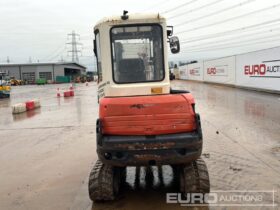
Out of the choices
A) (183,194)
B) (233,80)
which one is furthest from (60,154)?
(233,80)

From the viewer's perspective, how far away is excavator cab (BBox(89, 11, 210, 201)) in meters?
4.89

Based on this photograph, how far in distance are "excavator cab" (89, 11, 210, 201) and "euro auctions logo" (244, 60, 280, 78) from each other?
16.9 m

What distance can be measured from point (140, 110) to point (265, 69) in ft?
64.0

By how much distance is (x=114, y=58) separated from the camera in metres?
5.51

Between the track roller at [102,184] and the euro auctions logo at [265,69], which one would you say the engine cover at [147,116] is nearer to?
the track roller at [102,184]

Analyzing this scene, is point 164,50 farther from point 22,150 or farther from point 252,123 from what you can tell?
point 252,123

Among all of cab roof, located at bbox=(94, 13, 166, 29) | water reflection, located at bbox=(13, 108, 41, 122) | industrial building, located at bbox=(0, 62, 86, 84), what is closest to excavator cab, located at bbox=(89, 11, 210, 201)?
cab roof, located at bbox=(94, 13, 166, 29)

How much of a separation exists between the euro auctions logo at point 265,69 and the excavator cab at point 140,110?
16884mm

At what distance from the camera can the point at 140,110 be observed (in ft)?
16.1

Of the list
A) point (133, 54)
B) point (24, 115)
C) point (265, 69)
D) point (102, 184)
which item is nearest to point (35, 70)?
point (24, 115)

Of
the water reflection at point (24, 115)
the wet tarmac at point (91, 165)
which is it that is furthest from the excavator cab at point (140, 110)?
the water reflection at point (24, 115)

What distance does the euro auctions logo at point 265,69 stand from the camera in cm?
2077

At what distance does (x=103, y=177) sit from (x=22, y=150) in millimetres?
4911

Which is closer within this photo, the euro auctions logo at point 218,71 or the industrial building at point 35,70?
the euro auctions logo at point 218,71
